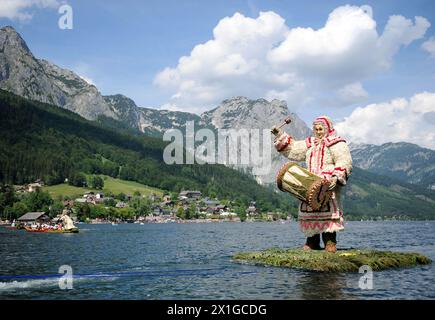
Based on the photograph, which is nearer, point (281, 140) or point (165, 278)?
point (165, 278)

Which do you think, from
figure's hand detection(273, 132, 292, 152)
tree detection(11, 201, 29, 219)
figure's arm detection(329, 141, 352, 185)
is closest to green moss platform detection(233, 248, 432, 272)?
figure's arm detection(329, 141, 352, 185)

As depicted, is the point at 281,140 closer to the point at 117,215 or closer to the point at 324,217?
the point at 324,217

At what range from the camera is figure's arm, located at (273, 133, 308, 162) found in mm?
36156

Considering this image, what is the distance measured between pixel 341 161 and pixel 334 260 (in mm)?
7105

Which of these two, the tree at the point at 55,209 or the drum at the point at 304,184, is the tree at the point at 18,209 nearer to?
the tree at the point at 55,209

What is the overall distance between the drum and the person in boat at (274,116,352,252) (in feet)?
2.47

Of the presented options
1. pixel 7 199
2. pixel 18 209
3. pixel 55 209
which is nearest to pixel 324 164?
pixel 18 209

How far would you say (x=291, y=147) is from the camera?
3650 centimetres

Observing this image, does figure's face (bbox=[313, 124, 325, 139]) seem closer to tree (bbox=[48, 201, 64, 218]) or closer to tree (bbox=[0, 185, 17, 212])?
tree (bbox=[48, 201, 64, 218])

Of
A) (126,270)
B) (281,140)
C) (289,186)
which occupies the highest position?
(281,140)

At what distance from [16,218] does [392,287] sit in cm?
15667

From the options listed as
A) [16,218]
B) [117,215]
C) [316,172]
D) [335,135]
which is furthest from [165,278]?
[117,215]

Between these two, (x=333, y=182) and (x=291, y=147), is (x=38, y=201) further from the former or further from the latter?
(x=333, y=182)

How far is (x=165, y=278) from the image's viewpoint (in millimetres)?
32062
